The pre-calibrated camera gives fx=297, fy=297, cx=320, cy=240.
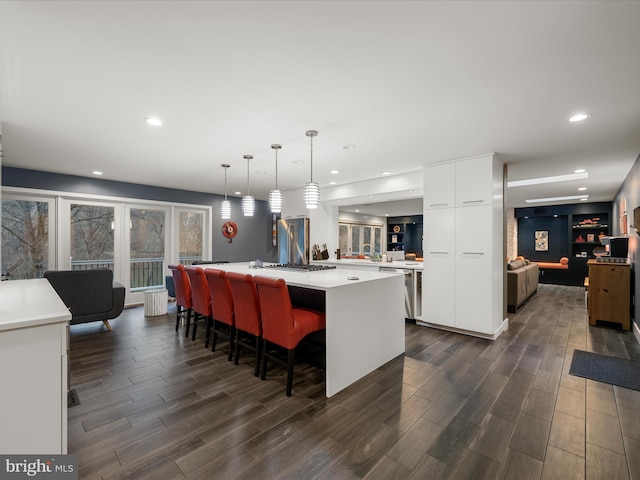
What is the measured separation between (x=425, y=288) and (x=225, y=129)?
348 centimetres

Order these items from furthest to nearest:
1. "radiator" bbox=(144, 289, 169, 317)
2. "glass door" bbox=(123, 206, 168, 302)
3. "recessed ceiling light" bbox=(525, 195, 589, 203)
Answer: "recessed ceiling light" bbox=(525, 195, 589, 203) → "glass door" bbox=(123, 206, 168, 302) → "radiator" bbox=(144, 289, 169, 317)

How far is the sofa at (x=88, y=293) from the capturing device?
3.84 meters

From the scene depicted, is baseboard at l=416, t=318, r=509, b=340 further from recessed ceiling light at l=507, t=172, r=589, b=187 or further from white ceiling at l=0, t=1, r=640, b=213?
recessed ceiling light at l=507, t=172, r=589, b=187

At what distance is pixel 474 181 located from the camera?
398 cm

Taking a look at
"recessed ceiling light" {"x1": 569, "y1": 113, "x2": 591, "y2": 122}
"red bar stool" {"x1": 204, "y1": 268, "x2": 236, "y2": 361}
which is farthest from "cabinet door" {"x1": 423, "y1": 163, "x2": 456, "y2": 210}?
"red bar stool" {"x1": 204, "y1": 268, "x2": 236, "y2": 361}

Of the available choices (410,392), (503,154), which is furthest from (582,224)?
(410,392)

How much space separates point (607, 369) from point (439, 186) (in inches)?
108

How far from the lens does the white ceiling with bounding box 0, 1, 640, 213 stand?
5.09 feet

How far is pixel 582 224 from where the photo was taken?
8664 mm

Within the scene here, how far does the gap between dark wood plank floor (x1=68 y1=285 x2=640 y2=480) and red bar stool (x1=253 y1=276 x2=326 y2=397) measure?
16.9 inches

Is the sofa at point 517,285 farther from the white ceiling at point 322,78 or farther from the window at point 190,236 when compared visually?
the window at point 190,236

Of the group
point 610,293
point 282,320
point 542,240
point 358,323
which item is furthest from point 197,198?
point 542,240

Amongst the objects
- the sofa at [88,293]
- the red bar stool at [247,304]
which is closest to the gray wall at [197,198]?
the sofa at [88,293]

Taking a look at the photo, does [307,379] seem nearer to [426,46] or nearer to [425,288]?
[425,288]
